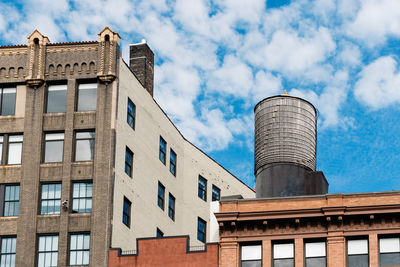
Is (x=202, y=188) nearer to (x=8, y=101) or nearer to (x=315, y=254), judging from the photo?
(x=8, y=101)

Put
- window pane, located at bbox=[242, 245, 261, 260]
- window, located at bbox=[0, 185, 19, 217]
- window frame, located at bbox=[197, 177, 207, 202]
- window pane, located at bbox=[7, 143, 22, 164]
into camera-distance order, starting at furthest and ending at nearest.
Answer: window frame, located at bbox=[197, 177, 207, 202] → window pane, located at bbox=[7, 143, 22, 164] → window, located at bbox=[0, 185, 19, 217] → window pane, located at bbox=[242, 245, 261, 260]

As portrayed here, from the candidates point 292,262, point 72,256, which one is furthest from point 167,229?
point 292,262

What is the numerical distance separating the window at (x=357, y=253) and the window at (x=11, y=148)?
2059 cm

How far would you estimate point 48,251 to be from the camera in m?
57.3

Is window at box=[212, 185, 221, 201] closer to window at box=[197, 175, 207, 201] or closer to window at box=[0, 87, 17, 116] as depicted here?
window at box=[197, 175, 207, 201]

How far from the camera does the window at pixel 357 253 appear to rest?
52.6 meters

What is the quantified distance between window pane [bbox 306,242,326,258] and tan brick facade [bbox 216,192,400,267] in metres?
0.31

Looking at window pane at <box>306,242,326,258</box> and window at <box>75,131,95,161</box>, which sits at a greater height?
window at <box>75,131,95,161</box>

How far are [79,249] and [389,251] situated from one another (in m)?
17.6

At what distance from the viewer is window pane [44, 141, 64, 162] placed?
59531mm

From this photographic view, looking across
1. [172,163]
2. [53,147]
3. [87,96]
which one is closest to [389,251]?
[87,96]

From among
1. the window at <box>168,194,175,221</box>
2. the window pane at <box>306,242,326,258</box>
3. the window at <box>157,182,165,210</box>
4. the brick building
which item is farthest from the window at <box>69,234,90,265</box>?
the window pane at <box>306,242,326,258</box>

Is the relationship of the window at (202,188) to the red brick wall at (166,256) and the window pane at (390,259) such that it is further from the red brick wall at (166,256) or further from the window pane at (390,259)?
the window pane at (390,259)

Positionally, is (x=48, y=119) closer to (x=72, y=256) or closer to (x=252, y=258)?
(x=72, y=256)
